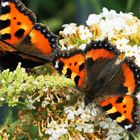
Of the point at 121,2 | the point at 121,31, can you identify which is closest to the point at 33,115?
the point at 121,31

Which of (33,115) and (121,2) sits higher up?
(121,2)

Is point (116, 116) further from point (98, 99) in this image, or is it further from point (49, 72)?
point (49, 72)

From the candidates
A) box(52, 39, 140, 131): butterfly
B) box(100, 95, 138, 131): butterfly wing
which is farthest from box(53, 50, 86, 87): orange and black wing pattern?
box(100, 95, 138, 131): butterfly wing

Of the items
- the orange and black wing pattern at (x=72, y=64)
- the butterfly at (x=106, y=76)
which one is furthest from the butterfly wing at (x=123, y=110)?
the orange and black wing pattern at (x=72, y=64)

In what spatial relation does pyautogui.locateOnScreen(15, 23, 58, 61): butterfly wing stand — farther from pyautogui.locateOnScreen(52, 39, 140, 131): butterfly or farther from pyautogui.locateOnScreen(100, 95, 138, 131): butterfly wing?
pyautogui.locateOnScreen(100, 95, 138, 131): butterfly wing

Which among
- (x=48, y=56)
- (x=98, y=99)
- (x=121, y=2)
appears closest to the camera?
(x=98, y=99)

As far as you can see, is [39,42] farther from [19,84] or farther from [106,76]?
[19,84]
